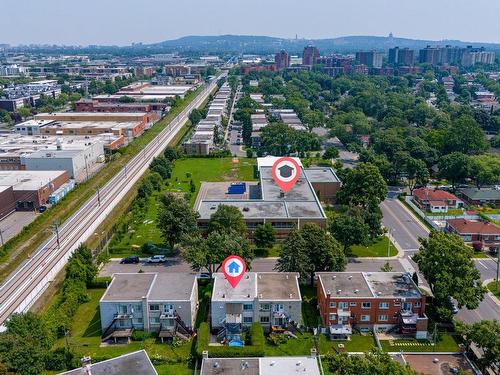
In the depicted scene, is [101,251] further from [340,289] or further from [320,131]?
[320,131]

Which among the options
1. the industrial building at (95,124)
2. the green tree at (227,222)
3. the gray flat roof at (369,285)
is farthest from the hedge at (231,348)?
the industrial building at (95,124)

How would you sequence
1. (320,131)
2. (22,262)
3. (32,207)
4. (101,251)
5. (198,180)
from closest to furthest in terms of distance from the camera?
(22,262) → (101,251) → (32,207) → (198,180) → (320,131)

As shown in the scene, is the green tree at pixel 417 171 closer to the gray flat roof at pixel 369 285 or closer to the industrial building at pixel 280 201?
the industrial building at pixel 280 201

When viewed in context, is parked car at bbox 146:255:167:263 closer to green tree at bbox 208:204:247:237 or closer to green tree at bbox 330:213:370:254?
green tree at bbox 208:204:247:237

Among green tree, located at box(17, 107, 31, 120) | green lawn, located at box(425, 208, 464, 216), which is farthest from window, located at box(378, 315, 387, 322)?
green tree, located at box(17, 107, 31, 120)

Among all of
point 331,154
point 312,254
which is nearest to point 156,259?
point 312,254

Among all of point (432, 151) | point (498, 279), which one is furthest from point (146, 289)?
point (432, 151)

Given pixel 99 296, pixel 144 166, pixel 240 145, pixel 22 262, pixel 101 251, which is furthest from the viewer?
pixel 240 145
